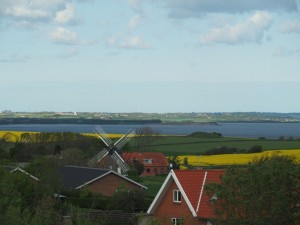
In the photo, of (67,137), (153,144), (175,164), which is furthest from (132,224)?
(153,144)

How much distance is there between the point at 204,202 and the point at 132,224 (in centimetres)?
598

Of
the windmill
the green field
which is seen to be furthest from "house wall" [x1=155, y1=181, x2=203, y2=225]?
the green field

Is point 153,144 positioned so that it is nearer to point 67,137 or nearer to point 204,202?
point 67,137

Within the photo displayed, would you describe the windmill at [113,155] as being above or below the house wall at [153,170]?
above

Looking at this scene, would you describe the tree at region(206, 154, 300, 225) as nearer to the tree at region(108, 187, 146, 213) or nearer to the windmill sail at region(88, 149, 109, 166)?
the tree at region(108, 187, 146, 213)

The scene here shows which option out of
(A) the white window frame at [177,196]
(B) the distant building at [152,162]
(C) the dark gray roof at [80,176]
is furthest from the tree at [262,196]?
(B) the distant building at [152,162]

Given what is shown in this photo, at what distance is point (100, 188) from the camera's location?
58156 mm

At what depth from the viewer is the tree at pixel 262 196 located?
24.6 m

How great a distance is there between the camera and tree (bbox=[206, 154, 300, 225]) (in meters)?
24.6

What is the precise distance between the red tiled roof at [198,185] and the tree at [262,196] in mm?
7678

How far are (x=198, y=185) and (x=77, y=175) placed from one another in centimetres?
2514

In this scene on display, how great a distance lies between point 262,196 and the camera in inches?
969

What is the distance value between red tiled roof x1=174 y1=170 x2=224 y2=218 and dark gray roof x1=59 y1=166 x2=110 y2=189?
22180 millimetres

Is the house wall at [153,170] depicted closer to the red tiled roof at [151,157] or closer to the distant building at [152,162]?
the distant building at [152,162]
